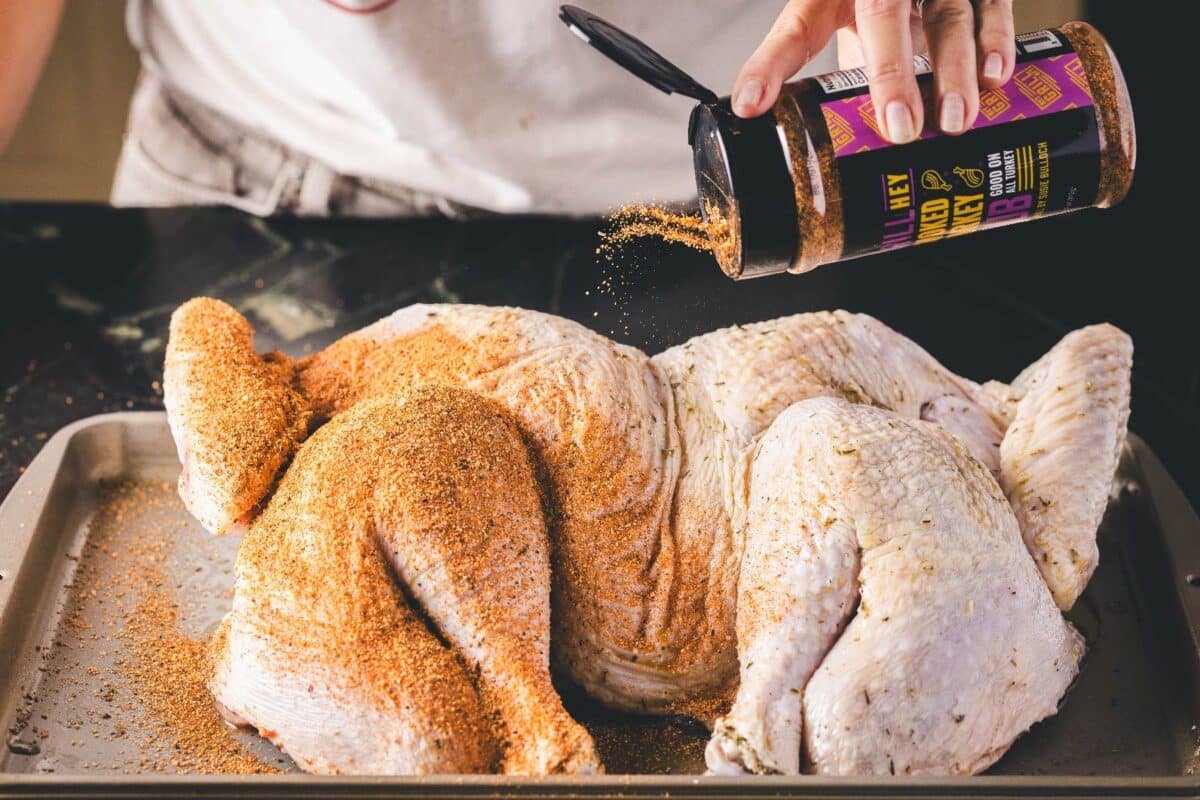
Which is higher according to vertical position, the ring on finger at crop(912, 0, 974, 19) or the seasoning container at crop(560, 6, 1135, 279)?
the ring on finger at crop(912, 0, 974, 19)

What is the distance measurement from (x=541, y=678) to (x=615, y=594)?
17 centimetres

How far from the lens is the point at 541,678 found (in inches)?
55.3

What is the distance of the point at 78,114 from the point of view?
3789 mm

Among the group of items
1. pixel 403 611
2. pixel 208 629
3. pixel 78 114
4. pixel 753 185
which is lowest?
pixel 78 114

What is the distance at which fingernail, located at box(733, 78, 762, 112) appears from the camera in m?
1.30

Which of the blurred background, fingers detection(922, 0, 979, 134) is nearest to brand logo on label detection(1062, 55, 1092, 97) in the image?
fingers detection(922, 0, 979, 134)

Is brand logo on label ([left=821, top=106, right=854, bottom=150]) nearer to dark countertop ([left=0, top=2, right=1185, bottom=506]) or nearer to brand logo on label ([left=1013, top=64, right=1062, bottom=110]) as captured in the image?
brand logo on label ([left=1013, top=64, right=1062, bottom=110])

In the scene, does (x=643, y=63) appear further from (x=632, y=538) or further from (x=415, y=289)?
(x=415, y=289)

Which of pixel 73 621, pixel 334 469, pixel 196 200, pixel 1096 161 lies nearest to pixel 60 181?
pixel 196 200

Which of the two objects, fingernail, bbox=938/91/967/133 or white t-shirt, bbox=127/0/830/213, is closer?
fingernail, bbox=938/91/967/133

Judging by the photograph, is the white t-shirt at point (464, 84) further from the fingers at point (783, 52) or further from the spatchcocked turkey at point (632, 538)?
the spatchcocked turkey at point (632, 538)

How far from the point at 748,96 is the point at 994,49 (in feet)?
1.03

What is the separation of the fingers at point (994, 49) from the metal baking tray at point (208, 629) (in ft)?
2.49

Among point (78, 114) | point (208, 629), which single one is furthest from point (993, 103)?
point (78, 114)
